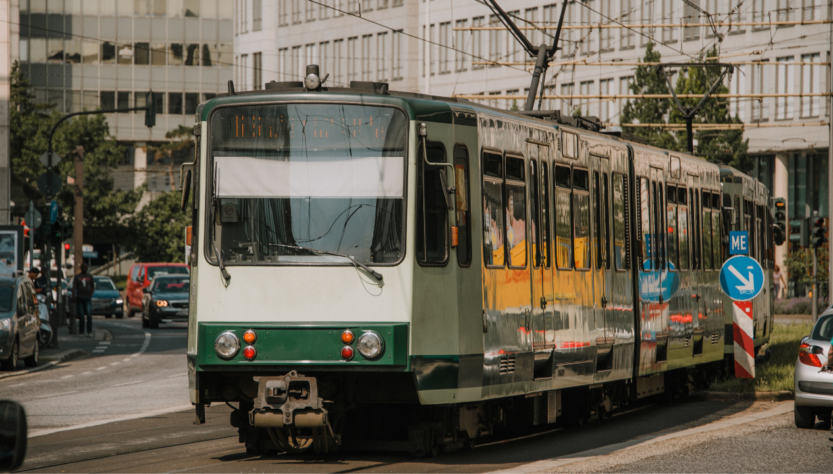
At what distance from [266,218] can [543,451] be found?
3.37 metres

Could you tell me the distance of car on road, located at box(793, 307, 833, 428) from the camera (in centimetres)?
1373

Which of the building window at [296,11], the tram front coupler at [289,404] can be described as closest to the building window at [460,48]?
the building window at [296,11]

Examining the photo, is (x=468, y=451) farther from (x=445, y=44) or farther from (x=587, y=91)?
(x=445, y=44)

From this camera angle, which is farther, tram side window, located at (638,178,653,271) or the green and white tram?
tram side window, located at (638,178,653,271)

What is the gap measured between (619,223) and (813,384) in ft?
8.56

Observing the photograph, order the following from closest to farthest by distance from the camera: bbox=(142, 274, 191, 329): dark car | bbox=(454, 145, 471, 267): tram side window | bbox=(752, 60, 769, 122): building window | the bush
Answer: bbox=(454, 145, 471, 267): tram side window, bbox=(142, 274, 191, 329): dark car, the bush, bbox=(752, 60, 769, 122): building window

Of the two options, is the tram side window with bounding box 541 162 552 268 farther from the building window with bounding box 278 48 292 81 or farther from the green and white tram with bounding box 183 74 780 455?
the building window with bounding box 278 48 292 81

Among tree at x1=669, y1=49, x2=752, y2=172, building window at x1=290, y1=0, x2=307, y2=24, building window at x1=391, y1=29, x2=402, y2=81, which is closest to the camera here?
tree at x1=669, y1=49, x2=752, y2=172

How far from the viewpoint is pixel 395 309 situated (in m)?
10.2

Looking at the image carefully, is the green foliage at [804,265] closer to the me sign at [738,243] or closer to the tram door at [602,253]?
the me sign at [738,243]

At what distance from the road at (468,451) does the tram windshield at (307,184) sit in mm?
1716

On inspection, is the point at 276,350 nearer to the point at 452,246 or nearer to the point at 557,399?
the point at 452,246

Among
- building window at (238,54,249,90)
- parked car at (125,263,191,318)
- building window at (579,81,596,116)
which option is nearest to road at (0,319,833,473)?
parked car at (125,263,191,318)

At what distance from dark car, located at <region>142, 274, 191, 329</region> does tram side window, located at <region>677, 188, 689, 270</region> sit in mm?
22388
